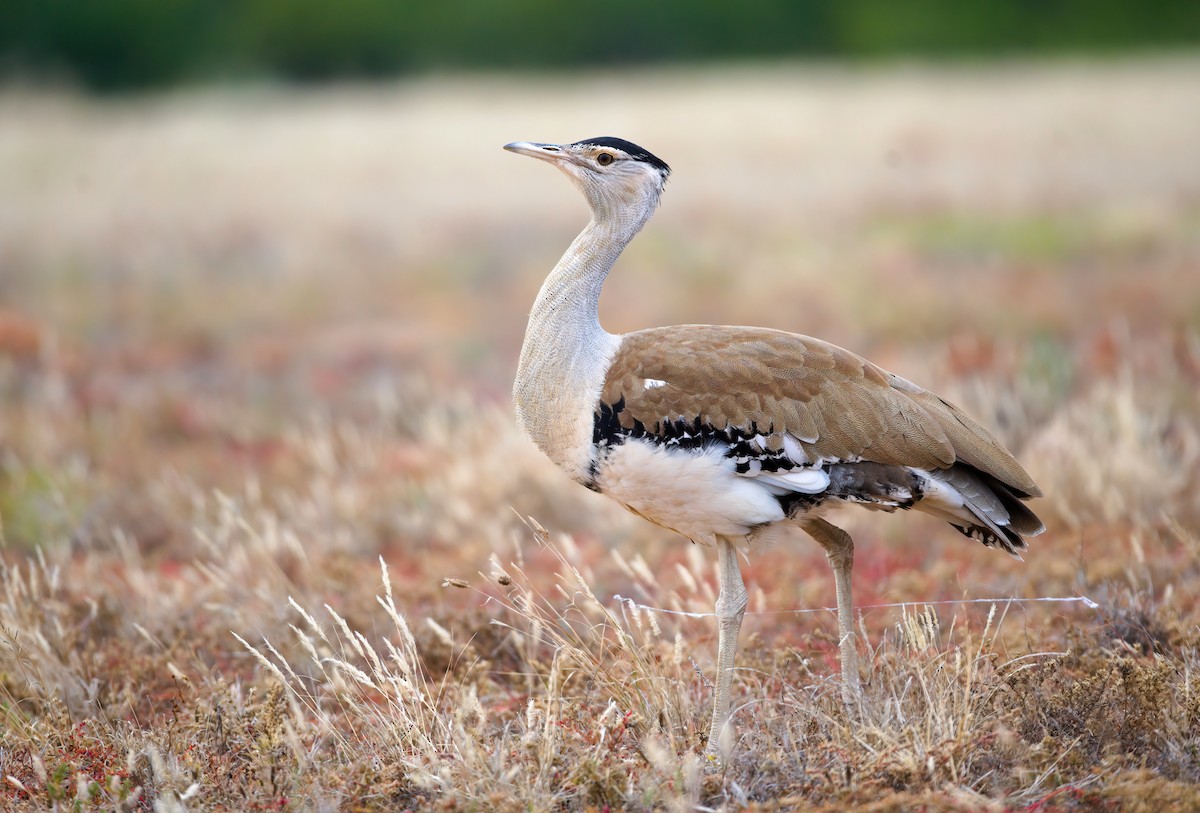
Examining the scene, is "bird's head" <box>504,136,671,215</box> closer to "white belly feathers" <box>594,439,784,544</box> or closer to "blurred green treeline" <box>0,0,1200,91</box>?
"white belly feathers" <box>594,439,784,544</box>

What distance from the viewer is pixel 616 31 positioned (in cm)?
4188

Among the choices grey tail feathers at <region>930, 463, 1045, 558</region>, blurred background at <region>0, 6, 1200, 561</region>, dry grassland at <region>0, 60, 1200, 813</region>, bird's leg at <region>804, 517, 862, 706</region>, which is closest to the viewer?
dry grassland at <region>0, 60, 1200, 813</region>

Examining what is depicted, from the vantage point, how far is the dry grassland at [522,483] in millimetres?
3518

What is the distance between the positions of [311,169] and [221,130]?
11.3 feet

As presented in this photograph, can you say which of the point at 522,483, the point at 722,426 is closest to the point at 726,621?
the point at 722,426

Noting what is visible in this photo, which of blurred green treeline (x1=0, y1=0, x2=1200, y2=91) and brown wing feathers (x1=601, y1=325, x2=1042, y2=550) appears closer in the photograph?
brown wing feathers (x1=601, y1=325, x2=1042, y2=550)

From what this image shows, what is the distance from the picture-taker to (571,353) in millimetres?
3695

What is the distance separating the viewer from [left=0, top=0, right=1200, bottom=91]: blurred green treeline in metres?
38.2

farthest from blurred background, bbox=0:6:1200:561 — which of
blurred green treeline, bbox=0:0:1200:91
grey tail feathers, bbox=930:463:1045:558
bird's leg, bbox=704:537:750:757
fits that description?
blurred green treeline, bbox=0:0:1200:91

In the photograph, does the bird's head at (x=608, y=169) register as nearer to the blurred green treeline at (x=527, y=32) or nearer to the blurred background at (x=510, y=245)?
the blurred background at (x=510, y=245)

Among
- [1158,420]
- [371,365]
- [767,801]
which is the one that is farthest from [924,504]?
[371,365]

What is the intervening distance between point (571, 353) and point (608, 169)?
61cm

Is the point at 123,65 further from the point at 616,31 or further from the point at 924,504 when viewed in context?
the point at 924,504

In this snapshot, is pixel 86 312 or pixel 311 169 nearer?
pixel 86 312
